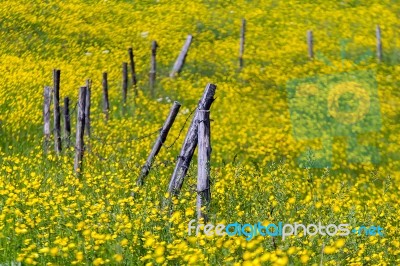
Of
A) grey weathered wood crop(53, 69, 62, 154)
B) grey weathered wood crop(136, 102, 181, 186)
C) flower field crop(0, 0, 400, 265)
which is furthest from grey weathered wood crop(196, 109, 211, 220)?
grey weathered wood crop(53, 69, 62, 154)

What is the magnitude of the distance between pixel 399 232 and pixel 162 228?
3.68 meters

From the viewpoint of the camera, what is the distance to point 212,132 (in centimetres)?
1516

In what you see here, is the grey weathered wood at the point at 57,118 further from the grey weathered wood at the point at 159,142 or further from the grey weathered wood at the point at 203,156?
the grey weathered wood at the point at 203,156

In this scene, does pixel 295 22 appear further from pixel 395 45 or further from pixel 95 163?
pixel 95 163

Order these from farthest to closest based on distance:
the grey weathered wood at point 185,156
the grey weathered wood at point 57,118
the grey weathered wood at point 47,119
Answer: the grey weathered wood at point 47,119 < the grey weathered wood at point 57,118 < the grey weathered wood at point 185,156

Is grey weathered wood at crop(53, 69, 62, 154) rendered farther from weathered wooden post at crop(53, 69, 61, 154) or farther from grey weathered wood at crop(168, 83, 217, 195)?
grey weathered wood at crop(168, 83, 217, 195)

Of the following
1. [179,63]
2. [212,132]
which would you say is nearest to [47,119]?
A: [212,132]

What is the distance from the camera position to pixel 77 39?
2405 cm

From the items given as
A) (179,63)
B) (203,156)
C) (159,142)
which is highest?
(203,156)

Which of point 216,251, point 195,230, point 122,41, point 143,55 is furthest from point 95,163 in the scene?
point 122,41

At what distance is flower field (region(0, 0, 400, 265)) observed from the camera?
7074mm

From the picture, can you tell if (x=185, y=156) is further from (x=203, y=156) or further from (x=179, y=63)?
(x=179, y=63)

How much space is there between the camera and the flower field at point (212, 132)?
707cm

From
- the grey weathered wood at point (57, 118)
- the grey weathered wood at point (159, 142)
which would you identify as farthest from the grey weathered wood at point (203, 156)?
the grey weathered wood at point (57, 118)
